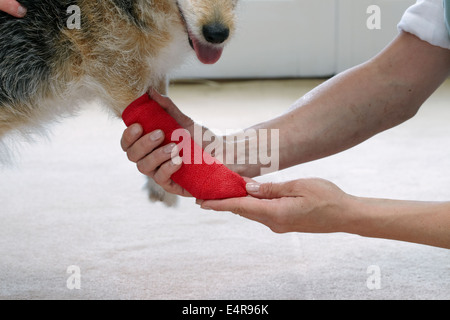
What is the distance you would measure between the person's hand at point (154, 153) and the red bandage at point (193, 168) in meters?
0.01

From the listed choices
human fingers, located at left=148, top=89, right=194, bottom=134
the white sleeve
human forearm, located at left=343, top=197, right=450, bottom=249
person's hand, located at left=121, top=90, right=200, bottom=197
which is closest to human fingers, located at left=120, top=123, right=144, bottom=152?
person's hand, located at left=121, top=90, right=200, bottom=197

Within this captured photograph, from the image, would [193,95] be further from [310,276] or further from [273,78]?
[310,276]

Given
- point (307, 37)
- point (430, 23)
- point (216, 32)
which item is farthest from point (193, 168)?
point (307, 37)

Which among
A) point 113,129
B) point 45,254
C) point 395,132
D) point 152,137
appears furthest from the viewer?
point 113,129

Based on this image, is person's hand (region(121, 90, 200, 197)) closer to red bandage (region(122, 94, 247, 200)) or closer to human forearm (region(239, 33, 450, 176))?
red bandage (region(122, 94, 247, 200))

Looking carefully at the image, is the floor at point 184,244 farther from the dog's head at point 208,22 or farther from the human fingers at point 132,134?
the dog's head at point 208,22

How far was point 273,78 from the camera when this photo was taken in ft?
13.7

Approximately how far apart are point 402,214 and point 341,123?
42 cm

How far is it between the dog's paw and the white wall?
253 cm

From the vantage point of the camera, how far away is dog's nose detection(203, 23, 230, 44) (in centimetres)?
117

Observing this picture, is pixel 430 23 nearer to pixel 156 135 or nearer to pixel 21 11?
pixel 156 135

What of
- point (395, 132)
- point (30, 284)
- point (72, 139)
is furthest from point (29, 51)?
point (395, 132)

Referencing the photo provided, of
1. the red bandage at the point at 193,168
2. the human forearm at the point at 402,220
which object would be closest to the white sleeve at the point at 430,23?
the human forearm at the point at 402,220

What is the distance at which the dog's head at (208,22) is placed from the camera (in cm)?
118
